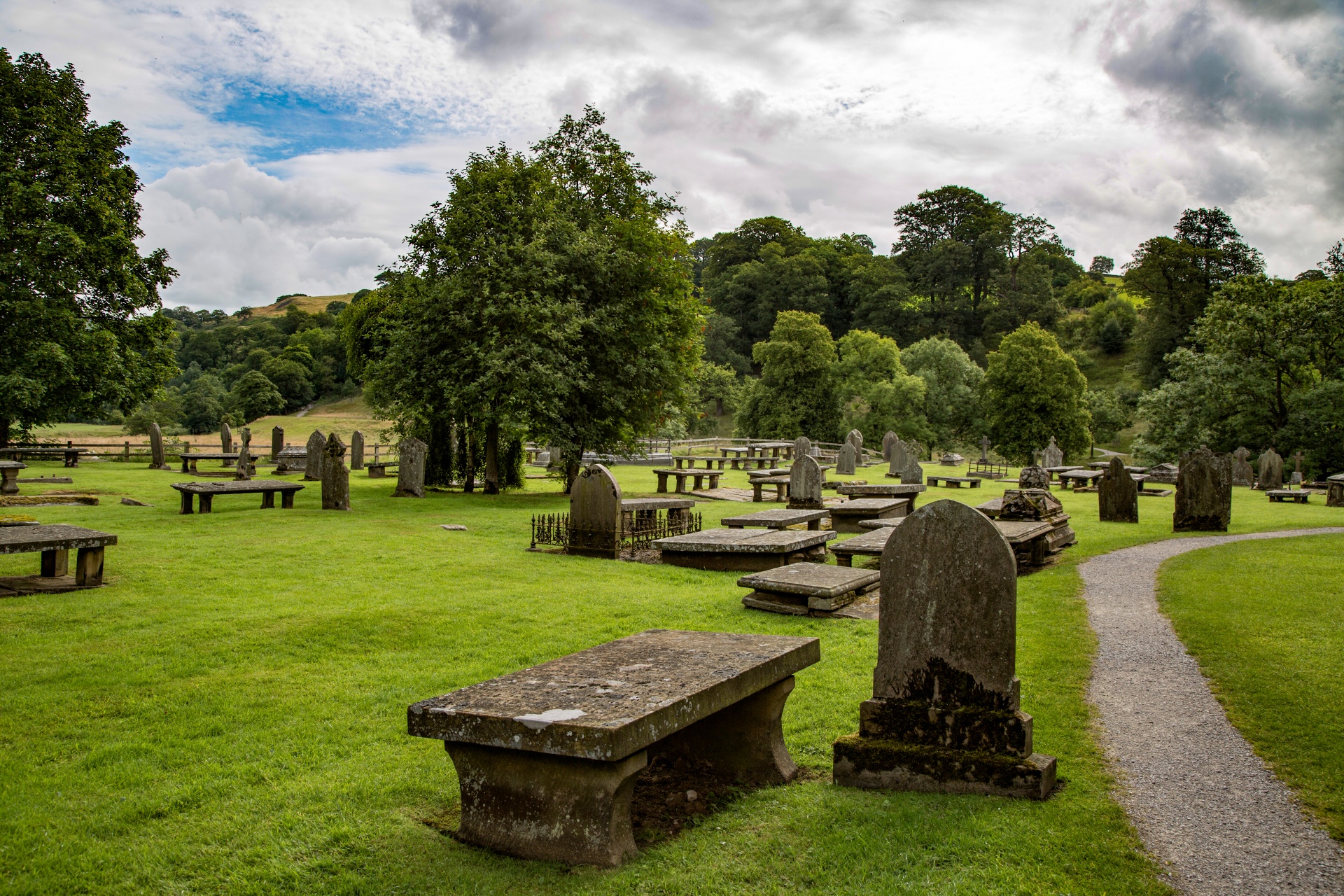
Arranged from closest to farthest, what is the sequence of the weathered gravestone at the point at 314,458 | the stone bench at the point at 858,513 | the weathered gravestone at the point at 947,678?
the weathered gravestone at the point at 947,678
the stone bench at the point at 858,513
the weathered gravestone at the point at 314,458

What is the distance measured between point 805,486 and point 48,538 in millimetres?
15240

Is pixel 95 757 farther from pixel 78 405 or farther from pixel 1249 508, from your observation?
pixel 78 405

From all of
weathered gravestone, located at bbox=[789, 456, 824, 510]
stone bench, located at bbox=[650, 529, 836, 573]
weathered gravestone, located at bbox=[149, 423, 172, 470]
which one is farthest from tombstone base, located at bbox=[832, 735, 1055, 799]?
weathered gravestone, located at bbox=[149, 423, 172, 470]

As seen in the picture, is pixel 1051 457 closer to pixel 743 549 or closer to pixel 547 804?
pixel 743 549

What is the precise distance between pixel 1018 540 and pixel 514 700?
1105cm

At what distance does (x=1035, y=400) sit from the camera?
2120 inches

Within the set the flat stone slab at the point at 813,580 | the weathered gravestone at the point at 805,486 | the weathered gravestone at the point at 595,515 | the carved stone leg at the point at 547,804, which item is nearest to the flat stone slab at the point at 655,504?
the weathered gravestone at the point at 595,515

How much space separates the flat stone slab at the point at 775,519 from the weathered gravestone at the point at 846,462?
18867mm

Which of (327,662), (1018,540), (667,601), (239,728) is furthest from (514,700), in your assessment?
(1018,540)

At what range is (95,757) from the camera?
554 centimetres

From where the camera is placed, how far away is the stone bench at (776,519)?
51.9ft

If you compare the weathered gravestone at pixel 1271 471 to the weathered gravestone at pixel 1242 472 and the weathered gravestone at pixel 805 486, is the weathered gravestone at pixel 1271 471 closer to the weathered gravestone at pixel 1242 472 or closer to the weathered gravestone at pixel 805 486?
the weathered gravestone at pixel 1242 472

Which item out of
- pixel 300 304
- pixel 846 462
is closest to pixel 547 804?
pixel 846 462

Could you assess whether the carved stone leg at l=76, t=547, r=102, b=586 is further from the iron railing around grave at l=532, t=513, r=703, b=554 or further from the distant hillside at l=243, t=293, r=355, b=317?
the distant hillside at l=243, t=293, r=355, b=317
